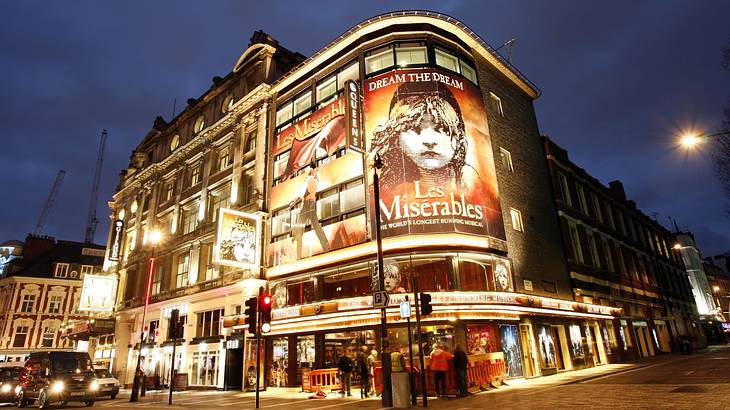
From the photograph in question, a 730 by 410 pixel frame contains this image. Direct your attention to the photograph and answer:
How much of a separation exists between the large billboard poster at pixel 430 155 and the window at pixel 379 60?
1.47 m

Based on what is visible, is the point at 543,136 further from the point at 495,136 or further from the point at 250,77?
the point at 250,77

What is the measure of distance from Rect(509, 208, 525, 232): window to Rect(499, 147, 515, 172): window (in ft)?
9.21

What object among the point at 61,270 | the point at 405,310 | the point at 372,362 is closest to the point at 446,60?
the point at 405,310

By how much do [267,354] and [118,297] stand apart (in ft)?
79.3

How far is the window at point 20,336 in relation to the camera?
50088 millimetres

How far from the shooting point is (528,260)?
23.9 m

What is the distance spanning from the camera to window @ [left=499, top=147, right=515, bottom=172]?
25.8 meters

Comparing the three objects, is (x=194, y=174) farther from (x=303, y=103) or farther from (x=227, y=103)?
(x=303, y=103)

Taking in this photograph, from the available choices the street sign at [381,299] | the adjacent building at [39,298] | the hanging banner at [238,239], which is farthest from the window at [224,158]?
the adjacent building at [39,298]

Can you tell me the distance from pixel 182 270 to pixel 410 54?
2362 centimetres

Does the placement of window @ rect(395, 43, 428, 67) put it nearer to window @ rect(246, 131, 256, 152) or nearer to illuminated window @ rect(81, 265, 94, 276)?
window @ rect(246, 131, 256, 152)

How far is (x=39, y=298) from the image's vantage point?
173 ft

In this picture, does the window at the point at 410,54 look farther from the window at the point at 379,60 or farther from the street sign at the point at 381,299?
the street sign at the point at 381,299

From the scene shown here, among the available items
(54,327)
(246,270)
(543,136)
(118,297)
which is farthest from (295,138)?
(54,327)
